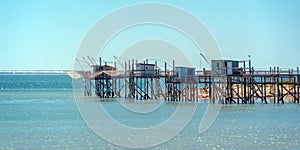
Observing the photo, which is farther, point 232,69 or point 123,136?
point 232,69

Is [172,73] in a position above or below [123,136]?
above

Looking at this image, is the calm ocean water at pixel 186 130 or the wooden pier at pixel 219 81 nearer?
the calm ocean water at pixel 186 130

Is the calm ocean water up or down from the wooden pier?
down

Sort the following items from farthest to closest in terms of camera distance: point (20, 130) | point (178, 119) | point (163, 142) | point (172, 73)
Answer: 1. point (172, 73)
2. point (178, 119)
3. point (20, 130)
4. point (163, 142)

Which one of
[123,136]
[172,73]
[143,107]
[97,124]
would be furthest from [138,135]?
[172,73]

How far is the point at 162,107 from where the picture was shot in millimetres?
51562

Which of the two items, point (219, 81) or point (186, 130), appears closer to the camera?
point (186, 130)

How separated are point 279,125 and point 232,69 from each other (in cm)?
1661

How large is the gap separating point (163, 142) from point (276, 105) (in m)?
23.9

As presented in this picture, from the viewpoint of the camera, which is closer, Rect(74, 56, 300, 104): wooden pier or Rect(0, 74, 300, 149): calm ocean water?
Rect(0, 74, 300, 149): calm ocean water

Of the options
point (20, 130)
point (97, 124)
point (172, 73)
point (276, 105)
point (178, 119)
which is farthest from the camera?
point (172, 73)

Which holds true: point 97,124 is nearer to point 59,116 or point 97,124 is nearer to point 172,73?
point 59,116

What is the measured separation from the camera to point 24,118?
43.1m

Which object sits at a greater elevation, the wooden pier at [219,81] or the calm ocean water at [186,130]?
the wooden pier at [219,81]
